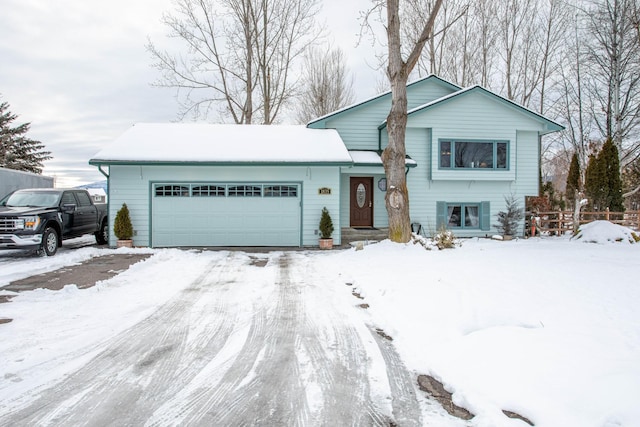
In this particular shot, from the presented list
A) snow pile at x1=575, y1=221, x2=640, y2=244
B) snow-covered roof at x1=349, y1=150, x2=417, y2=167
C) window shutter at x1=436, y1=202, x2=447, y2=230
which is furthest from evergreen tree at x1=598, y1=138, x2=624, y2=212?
snow-covered roof at x1=349, y1=150, x2=417, y2=167

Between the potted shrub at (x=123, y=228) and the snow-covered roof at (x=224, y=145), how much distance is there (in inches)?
63.3

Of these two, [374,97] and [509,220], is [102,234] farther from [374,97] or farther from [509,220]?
[509,220]

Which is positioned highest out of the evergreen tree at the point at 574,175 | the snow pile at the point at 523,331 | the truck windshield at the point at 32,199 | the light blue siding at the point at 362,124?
the light blue siding at the point at 362,124

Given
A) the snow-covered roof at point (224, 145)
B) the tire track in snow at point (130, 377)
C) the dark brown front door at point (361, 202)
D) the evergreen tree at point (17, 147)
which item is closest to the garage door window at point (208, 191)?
the snow-covered roof at point (224, 145)

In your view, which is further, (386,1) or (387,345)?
(386,1)

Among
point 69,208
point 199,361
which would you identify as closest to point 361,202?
point 69,208

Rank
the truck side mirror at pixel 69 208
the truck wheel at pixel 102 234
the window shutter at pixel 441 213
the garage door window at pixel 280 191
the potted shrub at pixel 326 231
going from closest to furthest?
the truck side mirror at pixel 69 208 < the potted shrub at pixel 326 231 < the garage door window at pixel 280 191 < the truck wheel at pixel 102 234 < the window shutter at pixel 441 213

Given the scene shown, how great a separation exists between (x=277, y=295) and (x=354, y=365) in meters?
3.00

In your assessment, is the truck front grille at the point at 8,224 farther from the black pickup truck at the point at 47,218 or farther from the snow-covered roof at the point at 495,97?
the snow-covered roof at the point at 495,97

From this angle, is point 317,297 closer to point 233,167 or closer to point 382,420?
point 382,420

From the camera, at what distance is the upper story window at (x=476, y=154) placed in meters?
15.4

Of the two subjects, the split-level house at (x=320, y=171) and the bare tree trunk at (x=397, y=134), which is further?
the split-level house at (x=320, y=171)

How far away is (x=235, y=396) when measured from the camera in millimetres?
3152

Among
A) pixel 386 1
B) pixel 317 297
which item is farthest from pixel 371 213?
pixel 317 297
